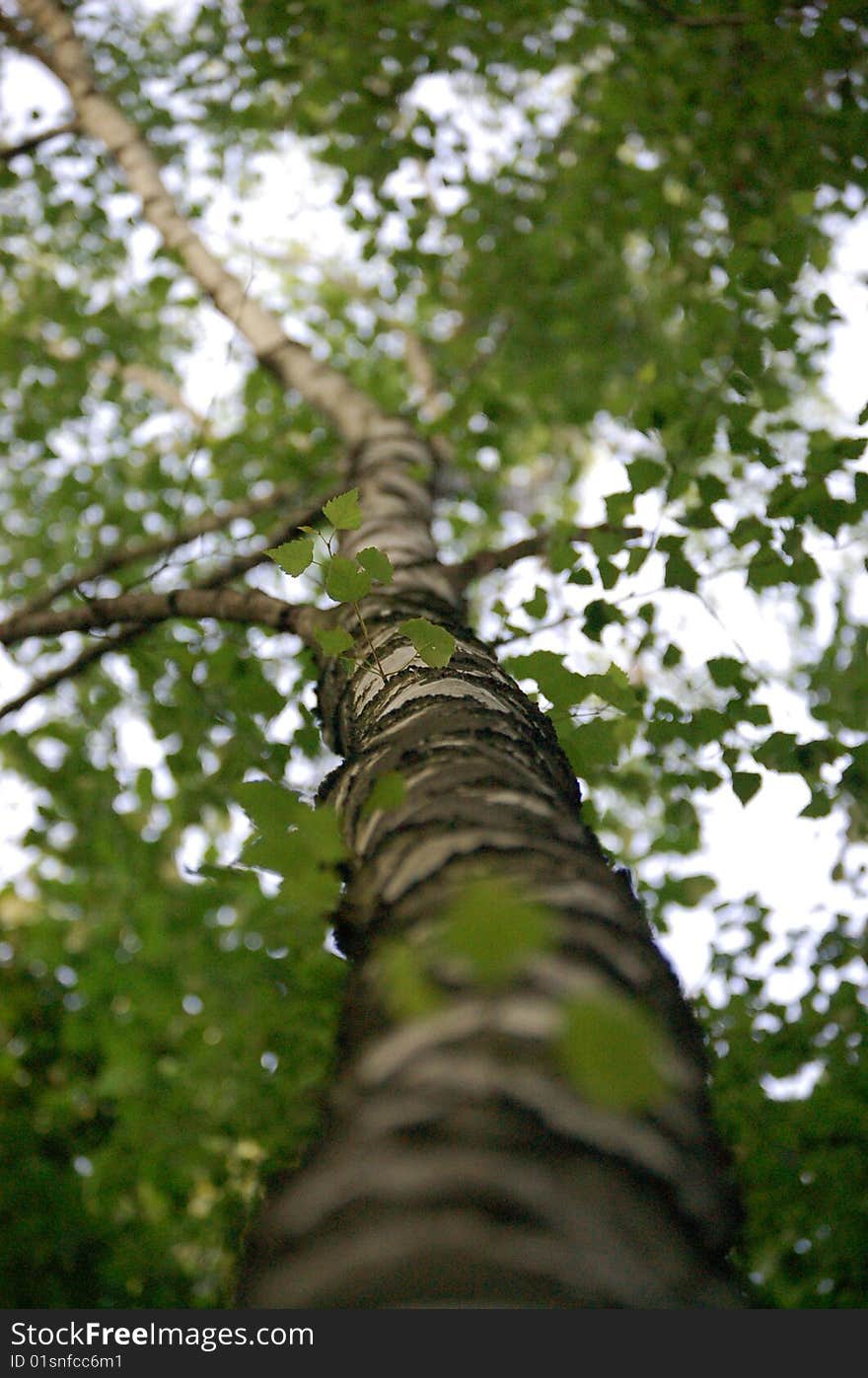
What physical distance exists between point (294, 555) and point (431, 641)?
27 centimetres

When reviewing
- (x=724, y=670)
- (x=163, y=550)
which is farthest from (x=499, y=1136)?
(x=163, y=550)

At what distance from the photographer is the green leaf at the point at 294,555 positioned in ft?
4.30

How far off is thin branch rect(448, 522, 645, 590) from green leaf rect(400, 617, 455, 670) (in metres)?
1.01

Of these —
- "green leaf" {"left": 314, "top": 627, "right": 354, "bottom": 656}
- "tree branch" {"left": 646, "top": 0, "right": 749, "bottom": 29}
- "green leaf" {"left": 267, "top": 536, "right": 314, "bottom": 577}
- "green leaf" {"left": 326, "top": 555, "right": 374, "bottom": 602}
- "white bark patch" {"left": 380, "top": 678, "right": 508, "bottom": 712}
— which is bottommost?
"white bark patch" {"left": 380, "top": 678, "right": 508, "bottom": 712}

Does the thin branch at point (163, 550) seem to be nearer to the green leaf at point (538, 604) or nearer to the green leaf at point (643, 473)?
the green leaf at point (538, 604)

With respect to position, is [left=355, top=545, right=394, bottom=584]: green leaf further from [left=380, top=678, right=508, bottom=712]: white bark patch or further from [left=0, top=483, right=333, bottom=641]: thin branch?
[left=0, top=483, right=333, bottom=641]: thin branch

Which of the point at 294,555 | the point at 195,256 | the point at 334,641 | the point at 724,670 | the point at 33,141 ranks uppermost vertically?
the point at 33,141

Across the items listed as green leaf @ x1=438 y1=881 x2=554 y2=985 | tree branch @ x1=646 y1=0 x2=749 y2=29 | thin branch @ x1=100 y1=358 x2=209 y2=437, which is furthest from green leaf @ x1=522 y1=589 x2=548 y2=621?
thin branch @ x1=100 y1=358 x2=209 y2=437

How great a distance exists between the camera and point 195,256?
3.39 meters

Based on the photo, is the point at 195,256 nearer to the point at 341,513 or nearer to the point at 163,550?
the point at 163,550

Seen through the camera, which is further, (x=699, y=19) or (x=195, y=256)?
(x=195, y=256)

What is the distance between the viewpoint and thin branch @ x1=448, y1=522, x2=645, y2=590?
7.48 feet

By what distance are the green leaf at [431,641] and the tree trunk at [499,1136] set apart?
1.12 feet

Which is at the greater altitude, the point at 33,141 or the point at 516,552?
the point at 33,141
